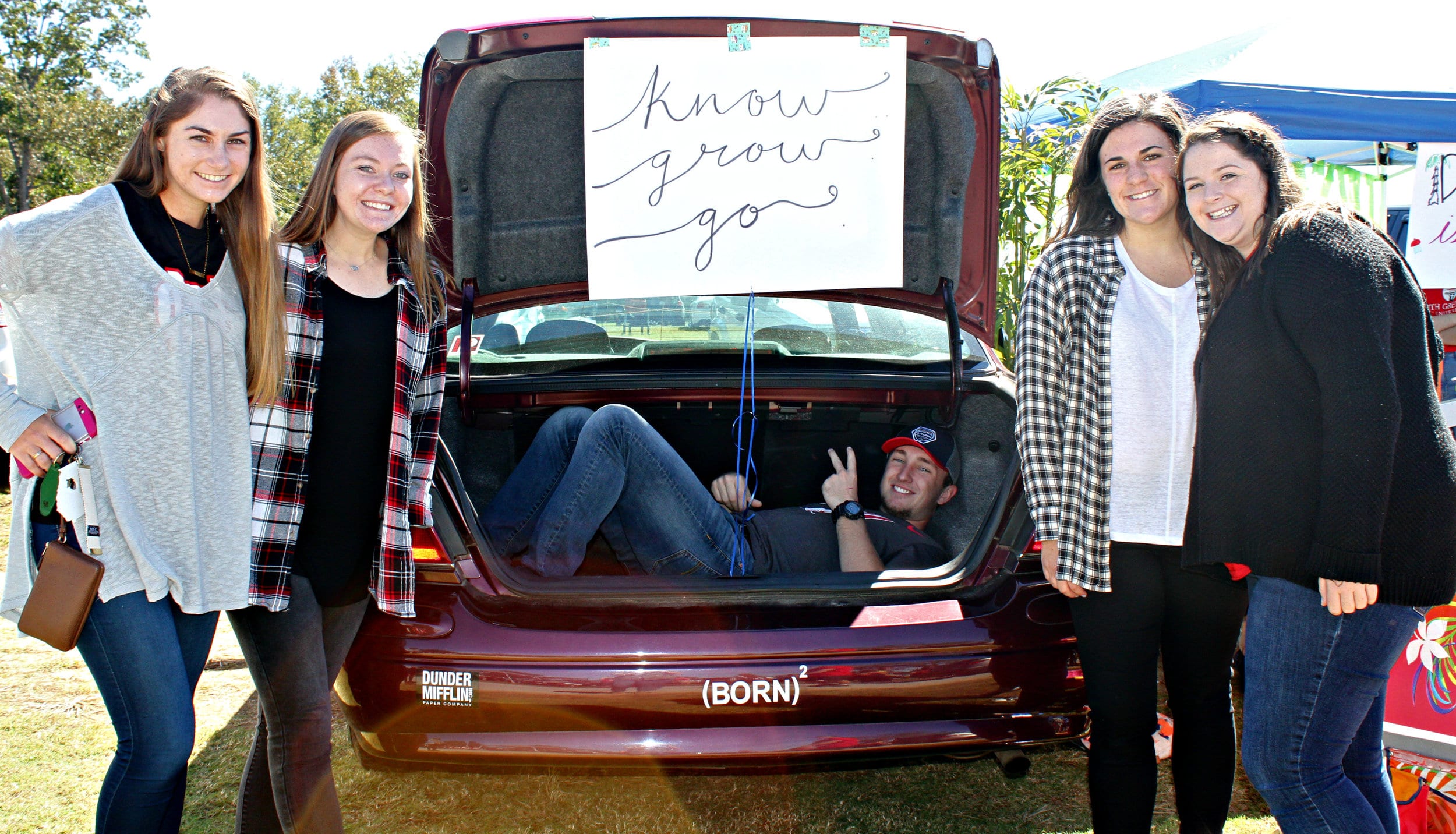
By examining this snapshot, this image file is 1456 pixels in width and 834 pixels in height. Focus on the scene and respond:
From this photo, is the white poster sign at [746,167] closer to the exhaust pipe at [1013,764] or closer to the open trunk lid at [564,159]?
the open trunk lid at [564,159]

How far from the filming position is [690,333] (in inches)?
127

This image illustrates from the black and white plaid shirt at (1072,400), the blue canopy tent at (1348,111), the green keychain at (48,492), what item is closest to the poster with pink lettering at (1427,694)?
the black and white plaid shirt at (1072,400)

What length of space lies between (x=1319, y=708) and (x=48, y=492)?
7.48 feet

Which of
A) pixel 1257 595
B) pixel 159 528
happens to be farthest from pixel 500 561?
pixel 1257 595

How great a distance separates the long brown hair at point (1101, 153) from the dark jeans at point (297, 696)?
1800 millimetres

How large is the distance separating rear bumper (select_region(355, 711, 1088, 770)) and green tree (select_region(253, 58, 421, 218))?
90.1 ft

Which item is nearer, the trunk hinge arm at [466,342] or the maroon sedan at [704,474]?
the maroon sedan at [704,474]

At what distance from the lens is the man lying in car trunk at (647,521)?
98.7 inches

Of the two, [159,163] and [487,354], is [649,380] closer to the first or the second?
[487,354]

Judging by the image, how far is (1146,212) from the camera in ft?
6.31

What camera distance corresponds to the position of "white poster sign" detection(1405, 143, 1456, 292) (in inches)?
135

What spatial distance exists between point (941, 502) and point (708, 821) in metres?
1.18

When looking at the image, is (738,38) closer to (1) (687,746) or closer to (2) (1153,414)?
(2) (1153,414)

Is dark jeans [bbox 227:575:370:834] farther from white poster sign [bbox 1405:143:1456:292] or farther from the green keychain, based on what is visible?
white poster sign [bbox 1405:143:1456:292]
